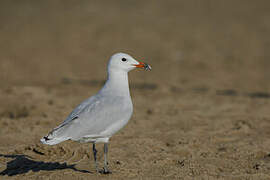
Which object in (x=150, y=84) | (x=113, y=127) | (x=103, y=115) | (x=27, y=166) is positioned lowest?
(x=27, y=166)

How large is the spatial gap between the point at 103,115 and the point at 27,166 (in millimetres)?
1322

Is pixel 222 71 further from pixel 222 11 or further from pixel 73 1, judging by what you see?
pixel 73 1

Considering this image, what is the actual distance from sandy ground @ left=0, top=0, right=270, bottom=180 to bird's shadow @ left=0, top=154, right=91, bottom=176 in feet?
0.04

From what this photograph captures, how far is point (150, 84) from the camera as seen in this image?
38.8ft

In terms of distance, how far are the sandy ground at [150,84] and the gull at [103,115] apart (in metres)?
0.58

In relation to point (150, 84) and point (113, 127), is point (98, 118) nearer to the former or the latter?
point (113, 127)

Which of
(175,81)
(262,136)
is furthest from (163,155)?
(175,81)

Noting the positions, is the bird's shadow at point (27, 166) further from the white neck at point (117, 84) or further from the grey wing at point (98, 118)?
the white neck at point (117, 84)

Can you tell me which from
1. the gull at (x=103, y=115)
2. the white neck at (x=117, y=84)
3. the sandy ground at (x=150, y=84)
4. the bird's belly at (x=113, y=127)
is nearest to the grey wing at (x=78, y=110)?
the gull at (x=103, y=115)

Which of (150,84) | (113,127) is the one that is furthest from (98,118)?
(150,84)

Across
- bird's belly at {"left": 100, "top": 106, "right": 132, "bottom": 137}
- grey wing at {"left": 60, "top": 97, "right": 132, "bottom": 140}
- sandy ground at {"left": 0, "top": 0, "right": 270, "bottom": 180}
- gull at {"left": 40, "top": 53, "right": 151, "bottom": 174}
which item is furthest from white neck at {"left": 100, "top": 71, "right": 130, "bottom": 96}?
sandy ground at {"left": 0, "top": 0, "right": 270, "bottom": 180}

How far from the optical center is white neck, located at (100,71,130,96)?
5000mm

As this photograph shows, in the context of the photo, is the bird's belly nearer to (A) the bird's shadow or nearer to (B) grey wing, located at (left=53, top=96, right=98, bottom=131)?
(B) grey wing, located at (left=53, top=96, right=98, bottom=131)

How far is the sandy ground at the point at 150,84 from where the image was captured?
550 cm
